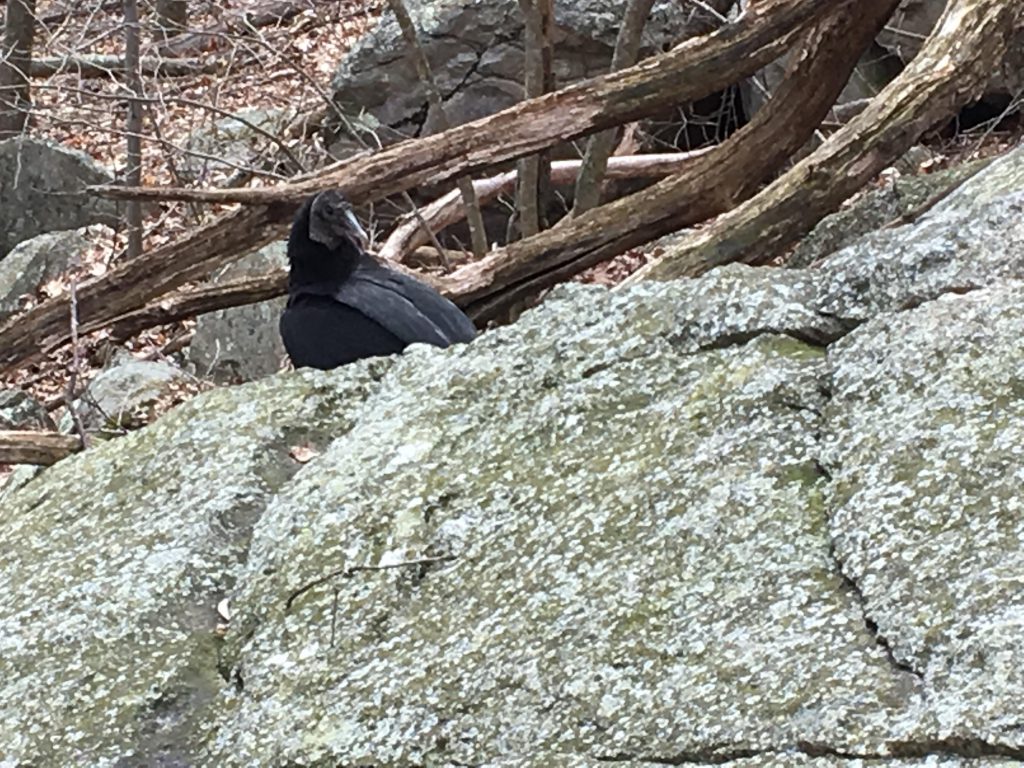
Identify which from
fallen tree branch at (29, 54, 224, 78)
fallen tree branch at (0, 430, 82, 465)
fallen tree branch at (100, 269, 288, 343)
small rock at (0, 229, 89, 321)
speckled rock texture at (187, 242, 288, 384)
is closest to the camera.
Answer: fallen tree branch at (0, 430, 82, 465)

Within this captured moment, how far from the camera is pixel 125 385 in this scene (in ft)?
28.1

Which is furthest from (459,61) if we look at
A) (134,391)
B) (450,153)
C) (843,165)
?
(843,165)

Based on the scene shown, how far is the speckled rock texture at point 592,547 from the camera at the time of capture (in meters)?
A: 2.28

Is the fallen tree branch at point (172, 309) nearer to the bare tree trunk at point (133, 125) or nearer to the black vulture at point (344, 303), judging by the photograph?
the black vulture at point (344, 303)

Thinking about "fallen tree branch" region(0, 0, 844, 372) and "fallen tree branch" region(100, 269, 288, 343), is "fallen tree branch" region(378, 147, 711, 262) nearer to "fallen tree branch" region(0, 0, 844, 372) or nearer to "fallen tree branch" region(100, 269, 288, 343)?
"fallen tree branch" region(100, 269, 288, 343)

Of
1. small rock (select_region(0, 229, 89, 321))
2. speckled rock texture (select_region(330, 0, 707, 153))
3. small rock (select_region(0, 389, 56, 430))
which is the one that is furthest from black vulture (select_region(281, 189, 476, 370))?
small rock (select_region(0, 229, 89, 321))

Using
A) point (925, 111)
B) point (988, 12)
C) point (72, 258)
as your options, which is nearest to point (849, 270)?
point (925, 111)

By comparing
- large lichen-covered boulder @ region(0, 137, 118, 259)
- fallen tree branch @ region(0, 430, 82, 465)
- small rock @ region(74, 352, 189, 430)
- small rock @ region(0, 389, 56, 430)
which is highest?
fallen tree branch @ region(0, 430, 82, 465)

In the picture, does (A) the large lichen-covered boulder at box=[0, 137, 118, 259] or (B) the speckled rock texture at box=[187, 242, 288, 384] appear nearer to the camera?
(B) the speckled rock texture at box=[187, 242, 288, 384]

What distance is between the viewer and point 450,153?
16.4 feet

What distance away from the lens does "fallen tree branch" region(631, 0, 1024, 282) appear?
481 centimetres

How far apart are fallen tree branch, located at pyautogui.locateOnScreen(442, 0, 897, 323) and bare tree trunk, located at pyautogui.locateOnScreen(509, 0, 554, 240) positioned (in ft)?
8.08

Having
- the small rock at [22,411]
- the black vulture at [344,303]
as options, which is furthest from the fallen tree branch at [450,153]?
the small rock at [22,411]

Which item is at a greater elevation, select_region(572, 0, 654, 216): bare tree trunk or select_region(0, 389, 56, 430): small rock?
select_region(572, 0, 654, 216): bare tree trunk
